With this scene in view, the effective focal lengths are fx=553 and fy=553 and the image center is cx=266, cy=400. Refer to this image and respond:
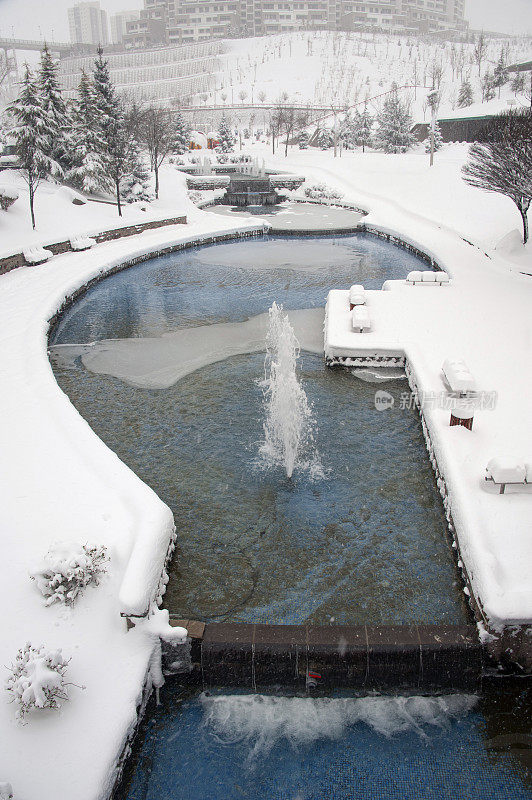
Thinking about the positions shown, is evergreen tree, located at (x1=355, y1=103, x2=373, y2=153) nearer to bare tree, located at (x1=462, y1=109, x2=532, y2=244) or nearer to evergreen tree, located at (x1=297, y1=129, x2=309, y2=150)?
evergreen tree, located at (x1=297, y1=129, x2=309, y2=150)

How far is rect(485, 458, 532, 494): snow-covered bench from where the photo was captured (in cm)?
757

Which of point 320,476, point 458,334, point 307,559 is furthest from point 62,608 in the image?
point 458,334

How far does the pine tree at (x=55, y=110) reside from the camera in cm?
3183

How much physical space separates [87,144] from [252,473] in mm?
31099

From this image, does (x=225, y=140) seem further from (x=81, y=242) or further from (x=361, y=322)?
(x=361, y=322)

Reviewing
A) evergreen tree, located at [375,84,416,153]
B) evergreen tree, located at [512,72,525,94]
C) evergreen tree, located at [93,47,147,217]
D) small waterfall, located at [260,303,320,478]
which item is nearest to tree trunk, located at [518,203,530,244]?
small waterfall, located at [260,303,320,478]

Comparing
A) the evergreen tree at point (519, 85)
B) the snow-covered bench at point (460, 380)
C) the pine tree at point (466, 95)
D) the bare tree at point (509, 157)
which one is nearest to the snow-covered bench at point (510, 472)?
the snow-covered bench at point (460, 380)

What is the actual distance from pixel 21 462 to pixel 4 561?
8.03 ft

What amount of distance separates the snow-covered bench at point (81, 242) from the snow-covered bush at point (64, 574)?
21.9 meters

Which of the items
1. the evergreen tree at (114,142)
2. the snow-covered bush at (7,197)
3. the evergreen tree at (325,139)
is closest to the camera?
the snow-covered bush at (7,197)

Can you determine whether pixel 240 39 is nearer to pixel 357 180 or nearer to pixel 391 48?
pixel 391 48

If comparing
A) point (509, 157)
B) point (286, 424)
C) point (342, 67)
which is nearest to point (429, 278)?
point (509, 157)

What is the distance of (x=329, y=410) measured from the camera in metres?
11.4

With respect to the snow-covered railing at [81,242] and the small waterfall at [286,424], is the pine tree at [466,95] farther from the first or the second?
the small waterfall at [286,424]
